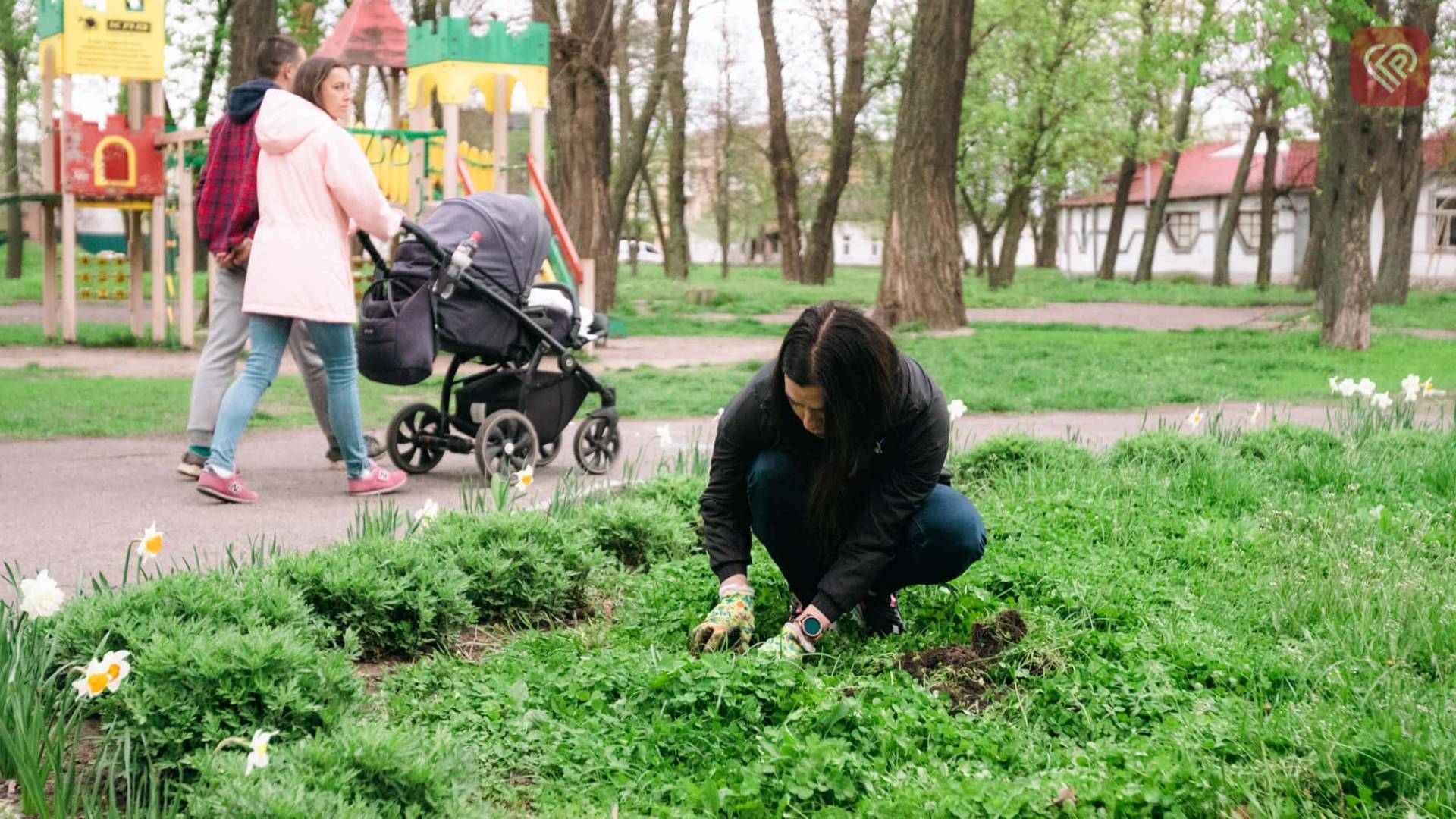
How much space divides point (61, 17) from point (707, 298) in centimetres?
1232

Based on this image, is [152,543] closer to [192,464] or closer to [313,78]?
[313,78]

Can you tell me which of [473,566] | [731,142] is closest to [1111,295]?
[731,142]

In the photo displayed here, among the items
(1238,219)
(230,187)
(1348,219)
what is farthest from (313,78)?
(1238,219)

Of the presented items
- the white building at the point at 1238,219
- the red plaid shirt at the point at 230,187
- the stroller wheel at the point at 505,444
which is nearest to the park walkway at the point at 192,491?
the stroller wheel at the point at 505,444

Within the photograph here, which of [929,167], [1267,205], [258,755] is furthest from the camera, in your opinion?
[1267,205]

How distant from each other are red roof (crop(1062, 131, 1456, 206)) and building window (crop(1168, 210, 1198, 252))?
777 millimetres

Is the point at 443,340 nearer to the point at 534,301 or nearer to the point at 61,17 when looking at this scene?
the point at 534,301

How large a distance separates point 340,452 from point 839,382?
15.3 feet

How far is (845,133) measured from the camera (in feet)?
112

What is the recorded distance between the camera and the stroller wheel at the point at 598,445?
7328 mm

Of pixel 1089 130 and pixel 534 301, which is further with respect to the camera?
pixel 1089 130

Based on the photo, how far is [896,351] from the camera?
3.64 meters

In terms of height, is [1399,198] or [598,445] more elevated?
[1399,198]

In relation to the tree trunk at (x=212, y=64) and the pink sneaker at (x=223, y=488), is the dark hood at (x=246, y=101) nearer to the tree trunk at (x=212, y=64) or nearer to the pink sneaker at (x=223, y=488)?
the pink sneaker at (x=223, y=488)
